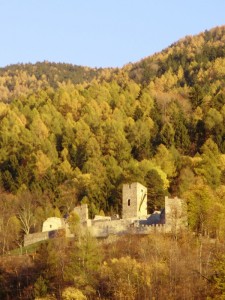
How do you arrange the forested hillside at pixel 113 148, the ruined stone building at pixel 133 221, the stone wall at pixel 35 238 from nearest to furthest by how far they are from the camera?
the ruined stone building at pixel 133 221
the stone wall at pixel 35 238
the forested hillside at pixel 113 148

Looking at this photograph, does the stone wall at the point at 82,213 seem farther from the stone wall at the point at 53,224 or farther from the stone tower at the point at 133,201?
the stone tower at the point at 133,201

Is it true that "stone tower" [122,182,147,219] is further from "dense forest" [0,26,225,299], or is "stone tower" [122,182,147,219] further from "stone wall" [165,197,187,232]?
"stone wall" [165,197,187,232]

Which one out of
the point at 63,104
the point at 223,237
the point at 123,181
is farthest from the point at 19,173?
the point at 223,237

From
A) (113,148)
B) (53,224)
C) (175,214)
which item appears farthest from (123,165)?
(175,214)

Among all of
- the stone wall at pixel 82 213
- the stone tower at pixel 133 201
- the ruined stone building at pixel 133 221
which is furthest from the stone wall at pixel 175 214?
the stone wall at pixel 82 213

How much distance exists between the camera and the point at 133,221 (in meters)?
Answer: 56.9

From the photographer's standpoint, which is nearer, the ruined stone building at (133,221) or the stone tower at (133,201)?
the ruined stone building at (133,221)

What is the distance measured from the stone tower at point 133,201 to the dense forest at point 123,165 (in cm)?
397

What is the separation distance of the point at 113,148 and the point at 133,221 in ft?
123

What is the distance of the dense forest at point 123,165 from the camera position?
47.5 meters

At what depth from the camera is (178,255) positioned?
159ft

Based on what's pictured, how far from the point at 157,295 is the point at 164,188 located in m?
30.9

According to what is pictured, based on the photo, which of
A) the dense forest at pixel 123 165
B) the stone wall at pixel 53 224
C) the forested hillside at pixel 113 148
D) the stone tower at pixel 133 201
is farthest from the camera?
the forested hillside at pixel 113 148

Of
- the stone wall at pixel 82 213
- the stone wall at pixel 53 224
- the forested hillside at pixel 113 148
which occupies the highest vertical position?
the forested hillside at pixel 113 148
